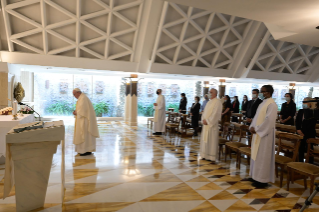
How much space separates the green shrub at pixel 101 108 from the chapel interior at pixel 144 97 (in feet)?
0.36

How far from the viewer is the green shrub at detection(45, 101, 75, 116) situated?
1370 cm

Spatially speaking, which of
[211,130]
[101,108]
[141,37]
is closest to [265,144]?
[211,130]

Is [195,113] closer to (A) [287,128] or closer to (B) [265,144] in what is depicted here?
(A) [287,128]

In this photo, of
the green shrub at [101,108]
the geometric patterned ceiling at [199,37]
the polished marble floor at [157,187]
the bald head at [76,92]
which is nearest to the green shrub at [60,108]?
the green shrub at [101,108]

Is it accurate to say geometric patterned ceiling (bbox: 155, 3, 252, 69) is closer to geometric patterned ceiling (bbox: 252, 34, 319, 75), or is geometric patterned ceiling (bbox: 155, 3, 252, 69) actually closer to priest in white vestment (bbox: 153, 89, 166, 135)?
geometric patterned ceiling (bbox: 252, 34, 319, 75)

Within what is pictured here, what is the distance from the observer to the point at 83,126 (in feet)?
19.2

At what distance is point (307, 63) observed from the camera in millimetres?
14422

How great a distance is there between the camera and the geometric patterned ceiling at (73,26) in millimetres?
8570

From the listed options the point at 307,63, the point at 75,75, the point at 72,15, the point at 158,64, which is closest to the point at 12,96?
the point at 72,15

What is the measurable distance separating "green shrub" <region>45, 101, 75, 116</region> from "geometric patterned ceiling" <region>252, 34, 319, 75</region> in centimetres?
1145

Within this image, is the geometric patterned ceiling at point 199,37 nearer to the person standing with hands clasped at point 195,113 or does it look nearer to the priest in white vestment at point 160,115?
the priest in white vestment at point 160,115

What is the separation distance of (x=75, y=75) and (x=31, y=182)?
11665 millimetres

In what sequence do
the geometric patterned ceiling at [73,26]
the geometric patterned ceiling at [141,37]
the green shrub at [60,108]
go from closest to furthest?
the geometric patterned ceiling at [73,26] → the geometric patterned ceiling at [141,37] → the green shrub at [60,108]

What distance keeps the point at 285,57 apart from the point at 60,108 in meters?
13.9
